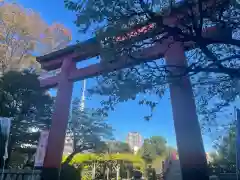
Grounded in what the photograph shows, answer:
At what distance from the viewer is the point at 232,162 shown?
11.2 metres

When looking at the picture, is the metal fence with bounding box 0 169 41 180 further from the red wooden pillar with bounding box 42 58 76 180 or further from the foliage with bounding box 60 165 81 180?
the foliage with bounding box 60 165 81 180

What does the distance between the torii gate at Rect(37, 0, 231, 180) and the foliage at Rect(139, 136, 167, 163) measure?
1671 cm

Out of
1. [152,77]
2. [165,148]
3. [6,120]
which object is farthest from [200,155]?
[165,148]

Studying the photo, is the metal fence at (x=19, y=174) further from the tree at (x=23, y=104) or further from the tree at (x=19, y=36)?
the tree at (x=19, y=36)

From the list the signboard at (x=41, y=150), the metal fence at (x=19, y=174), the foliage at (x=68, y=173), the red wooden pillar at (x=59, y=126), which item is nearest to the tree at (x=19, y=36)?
the red wooden pillar at (x=59, y=126)

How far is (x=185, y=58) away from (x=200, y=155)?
7.53 feet

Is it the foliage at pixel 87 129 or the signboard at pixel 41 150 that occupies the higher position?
the foliage at pixel 87 129

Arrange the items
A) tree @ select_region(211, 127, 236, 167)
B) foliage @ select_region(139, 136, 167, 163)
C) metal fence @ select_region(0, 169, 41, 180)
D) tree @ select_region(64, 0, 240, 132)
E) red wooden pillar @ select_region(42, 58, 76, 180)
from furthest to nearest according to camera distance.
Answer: foliage @ select_region(139, 136, 167, 163) → tree @ select_region(211, 127, 236, 167) → red wooden pillar @ select_region(42, 58, 76, 180) → metal fence @ select_region(0, 169, 41, 180) → tree @ select_region(64, 0, 240, 132)

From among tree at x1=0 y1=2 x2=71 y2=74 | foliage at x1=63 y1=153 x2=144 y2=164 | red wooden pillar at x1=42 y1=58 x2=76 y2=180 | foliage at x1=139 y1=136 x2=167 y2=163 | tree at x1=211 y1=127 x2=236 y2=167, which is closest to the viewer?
red wooden pillar at x1=42 y1=58 x2=76 y2=180

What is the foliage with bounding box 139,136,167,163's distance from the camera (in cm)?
2290

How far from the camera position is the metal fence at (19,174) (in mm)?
5645

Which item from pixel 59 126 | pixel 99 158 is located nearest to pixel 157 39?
pixel 59 126

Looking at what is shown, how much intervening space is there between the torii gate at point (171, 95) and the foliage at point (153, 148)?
1671cm

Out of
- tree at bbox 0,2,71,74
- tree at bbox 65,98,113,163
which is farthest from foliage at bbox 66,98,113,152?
tree at bbox 0,2,71,74
